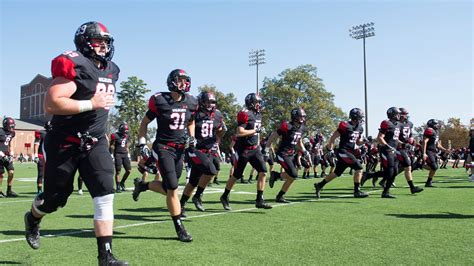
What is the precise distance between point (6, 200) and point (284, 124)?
22.9ft

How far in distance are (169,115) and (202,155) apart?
1.89m

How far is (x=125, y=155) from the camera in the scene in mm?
13992

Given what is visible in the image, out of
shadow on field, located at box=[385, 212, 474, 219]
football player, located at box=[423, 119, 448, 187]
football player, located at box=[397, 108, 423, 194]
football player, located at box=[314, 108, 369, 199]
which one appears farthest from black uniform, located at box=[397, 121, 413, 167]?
shadow on field, located at box=[385, 212, 474, 219]

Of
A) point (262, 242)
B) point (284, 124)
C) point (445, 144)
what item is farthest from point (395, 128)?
point (445, 144)

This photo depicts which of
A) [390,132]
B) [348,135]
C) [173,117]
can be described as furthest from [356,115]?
[173,117]

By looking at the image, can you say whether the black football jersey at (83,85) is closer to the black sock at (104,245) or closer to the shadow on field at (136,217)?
the black sock at (104,245)

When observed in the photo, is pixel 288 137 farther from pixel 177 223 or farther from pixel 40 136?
pixel 40 136

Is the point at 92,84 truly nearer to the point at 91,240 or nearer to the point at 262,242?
the point at 91,240

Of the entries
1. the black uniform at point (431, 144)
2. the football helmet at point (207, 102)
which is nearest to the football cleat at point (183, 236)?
the football helmet at point (207, 102)

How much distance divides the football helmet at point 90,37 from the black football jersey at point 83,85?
4.2 inches

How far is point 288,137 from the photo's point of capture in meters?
9.94

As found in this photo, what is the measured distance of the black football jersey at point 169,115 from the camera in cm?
647

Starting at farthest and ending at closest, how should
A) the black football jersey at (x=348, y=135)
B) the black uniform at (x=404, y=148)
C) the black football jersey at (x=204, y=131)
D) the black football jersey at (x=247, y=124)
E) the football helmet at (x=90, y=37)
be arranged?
the black uniform at (x=404, y=148) < the black football jersey at (x=348, y=135) < the black football jersey at (x=247, y=124) < the black football jersey at (x=204, y=131) < the football helmet at (x=90, y=37)

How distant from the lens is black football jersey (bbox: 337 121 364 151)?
1072cm
